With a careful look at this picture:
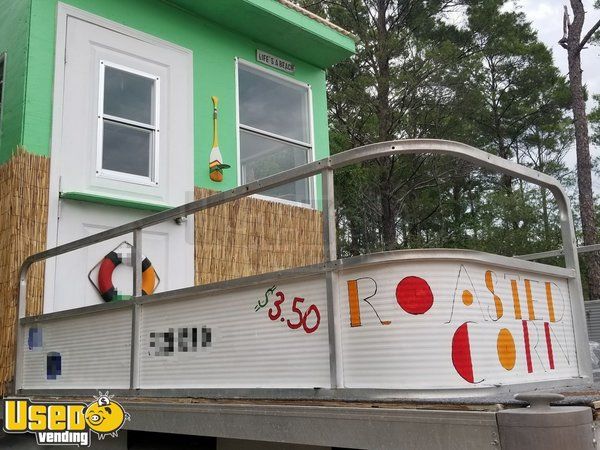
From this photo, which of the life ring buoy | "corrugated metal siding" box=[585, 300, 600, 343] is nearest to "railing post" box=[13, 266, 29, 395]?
the life ring buoy

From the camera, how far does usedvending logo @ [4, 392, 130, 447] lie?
144 inches

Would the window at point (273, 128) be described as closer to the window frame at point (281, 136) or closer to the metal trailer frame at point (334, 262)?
the window frame at point (281, 136)

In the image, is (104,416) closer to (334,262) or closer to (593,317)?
(334,262)

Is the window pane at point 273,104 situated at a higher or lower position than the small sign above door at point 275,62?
lower

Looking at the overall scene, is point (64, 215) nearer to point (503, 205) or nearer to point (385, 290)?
point (385, 290)

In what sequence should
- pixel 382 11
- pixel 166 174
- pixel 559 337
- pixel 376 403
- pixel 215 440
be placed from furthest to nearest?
pixel 382 11
pixel 166 174
pixel 215 440
pixel 559 337
pixel 376 403

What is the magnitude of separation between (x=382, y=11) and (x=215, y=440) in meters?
17.1

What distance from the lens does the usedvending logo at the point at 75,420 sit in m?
3.66

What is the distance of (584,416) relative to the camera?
2.07 metres

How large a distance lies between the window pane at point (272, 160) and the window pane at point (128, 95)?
1163mm

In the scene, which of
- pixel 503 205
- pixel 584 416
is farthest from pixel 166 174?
pixel 503 205

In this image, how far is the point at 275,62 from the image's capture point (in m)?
7.30

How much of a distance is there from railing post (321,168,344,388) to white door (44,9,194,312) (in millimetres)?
3058

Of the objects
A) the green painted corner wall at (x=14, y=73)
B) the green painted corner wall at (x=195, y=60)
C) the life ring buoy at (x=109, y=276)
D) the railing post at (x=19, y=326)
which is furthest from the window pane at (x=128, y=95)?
the railing post at (x=19, y=326)
